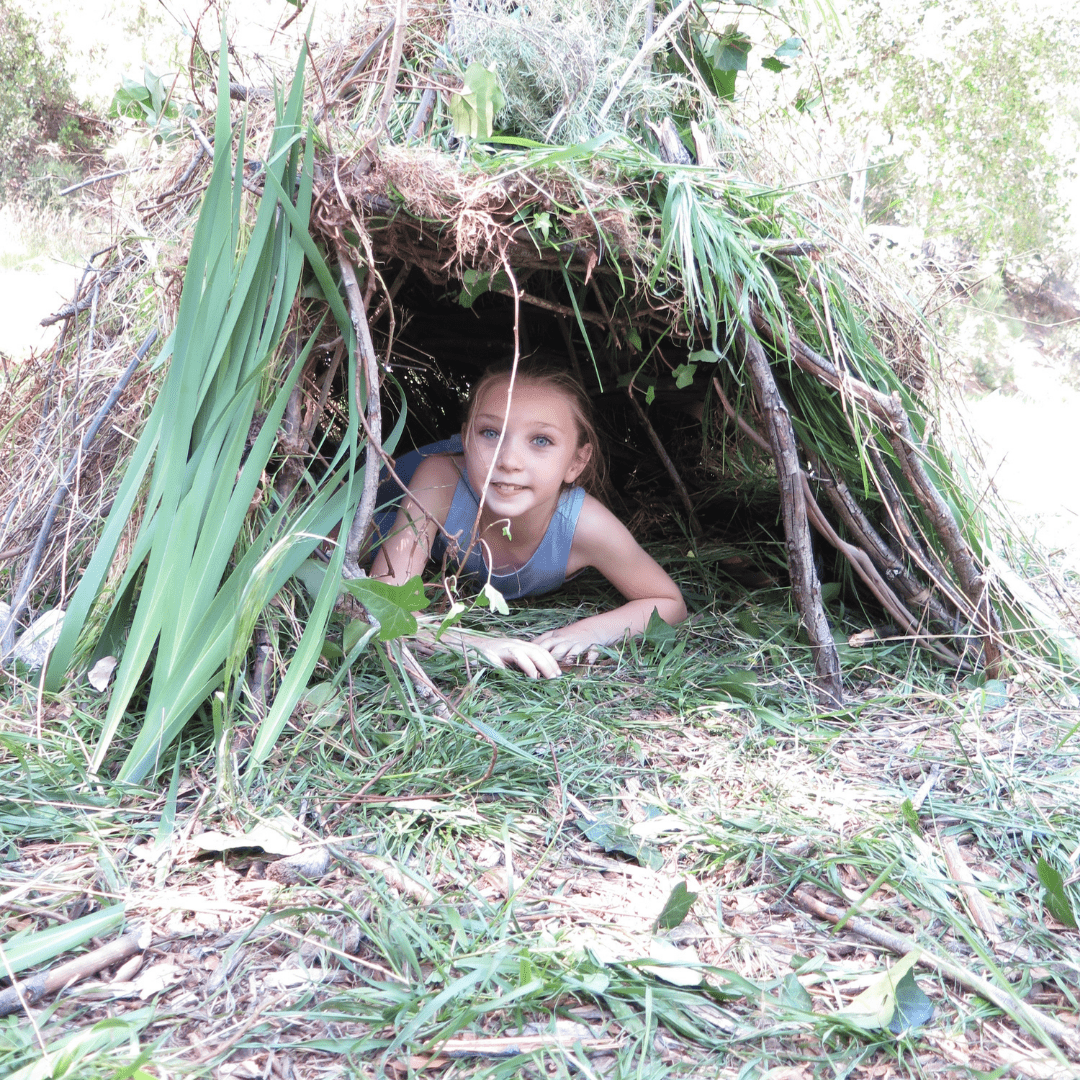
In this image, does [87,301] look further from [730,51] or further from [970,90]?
[970,90]

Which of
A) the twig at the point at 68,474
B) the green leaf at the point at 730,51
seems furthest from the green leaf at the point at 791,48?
the twig at the point at 68,474

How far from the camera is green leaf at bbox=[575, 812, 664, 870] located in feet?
4.70

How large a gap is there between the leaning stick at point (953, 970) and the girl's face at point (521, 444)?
137 cm

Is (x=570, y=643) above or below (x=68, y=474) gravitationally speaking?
below

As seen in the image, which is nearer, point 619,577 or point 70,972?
point 70,972

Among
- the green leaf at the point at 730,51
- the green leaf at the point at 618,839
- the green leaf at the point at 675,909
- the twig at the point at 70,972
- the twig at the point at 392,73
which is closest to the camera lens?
the twig at the point at 70,972

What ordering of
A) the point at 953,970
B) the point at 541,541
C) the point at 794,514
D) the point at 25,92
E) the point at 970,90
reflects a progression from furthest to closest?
the point at 25,92 < the point at 970,90 < the point at 541,541 < the point at 794,514 < the point at 953,970

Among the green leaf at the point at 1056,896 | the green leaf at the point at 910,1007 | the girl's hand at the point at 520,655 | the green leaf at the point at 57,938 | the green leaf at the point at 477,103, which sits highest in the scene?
the green leaf at the point at 477,103

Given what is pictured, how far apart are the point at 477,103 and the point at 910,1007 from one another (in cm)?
188

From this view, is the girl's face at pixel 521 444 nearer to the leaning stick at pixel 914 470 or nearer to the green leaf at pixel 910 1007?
the leaning stick at pixel 914 470

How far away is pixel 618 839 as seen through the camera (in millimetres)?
1474

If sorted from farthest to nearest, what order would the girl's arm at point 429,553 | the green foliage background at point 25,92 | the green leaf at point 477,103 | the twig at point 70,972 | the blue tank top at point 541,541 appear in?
the green foliage background at point 25,92
the blue tank top at point 541,541
the girl's arm at point 429,553
the green leaf at point 477,103
the twig at point 70,972

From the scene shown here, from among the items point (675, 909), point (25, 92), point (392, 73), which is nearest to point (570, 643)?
point (675, 909)

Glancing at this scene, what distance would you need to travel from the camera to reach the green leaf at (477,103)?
1.84m
